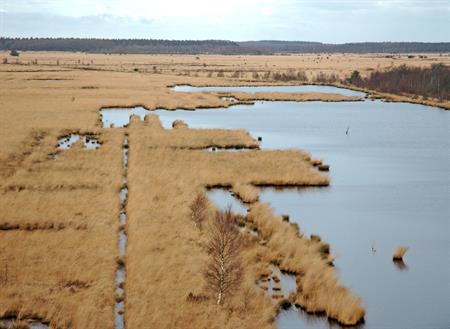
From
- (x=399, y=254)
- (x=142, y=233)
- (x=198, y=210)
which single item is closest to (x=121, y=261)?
(x=142, y=233)

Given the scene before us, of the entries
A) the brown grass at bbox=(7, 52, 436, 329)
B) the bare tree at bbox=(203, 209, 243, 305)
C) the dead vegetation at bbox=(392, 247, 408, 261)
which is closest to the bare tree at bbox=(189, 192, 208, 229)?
the brown grass at bbox=(7, 52, 436, 329)

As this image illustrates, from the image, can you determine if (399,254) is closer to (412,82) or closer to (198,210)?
(198,210)

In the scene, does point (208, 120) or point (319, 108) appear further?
point (319, 108)

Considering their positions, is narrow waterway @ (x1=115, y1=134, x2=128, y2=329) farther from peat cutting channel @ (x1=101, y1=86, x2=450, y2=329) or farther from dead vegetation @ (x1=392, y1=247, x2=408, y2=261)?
dead vegetation @ (x1=392, y1=247, x2=408, y2=261)

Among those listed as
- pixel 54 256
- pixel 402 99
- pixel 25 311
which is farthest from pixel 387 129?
pixel 25 311

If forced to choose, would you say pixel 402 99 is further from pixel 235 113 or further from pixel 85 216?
pixel 85 216

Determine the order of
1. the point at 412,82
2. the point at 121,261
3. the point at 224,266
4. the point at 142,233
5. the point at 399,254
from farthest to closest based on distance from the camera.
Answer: the point at 412,82 → the point at 142,233 → the point at 399,254 → the point at 121,261 → the point at 224,266
